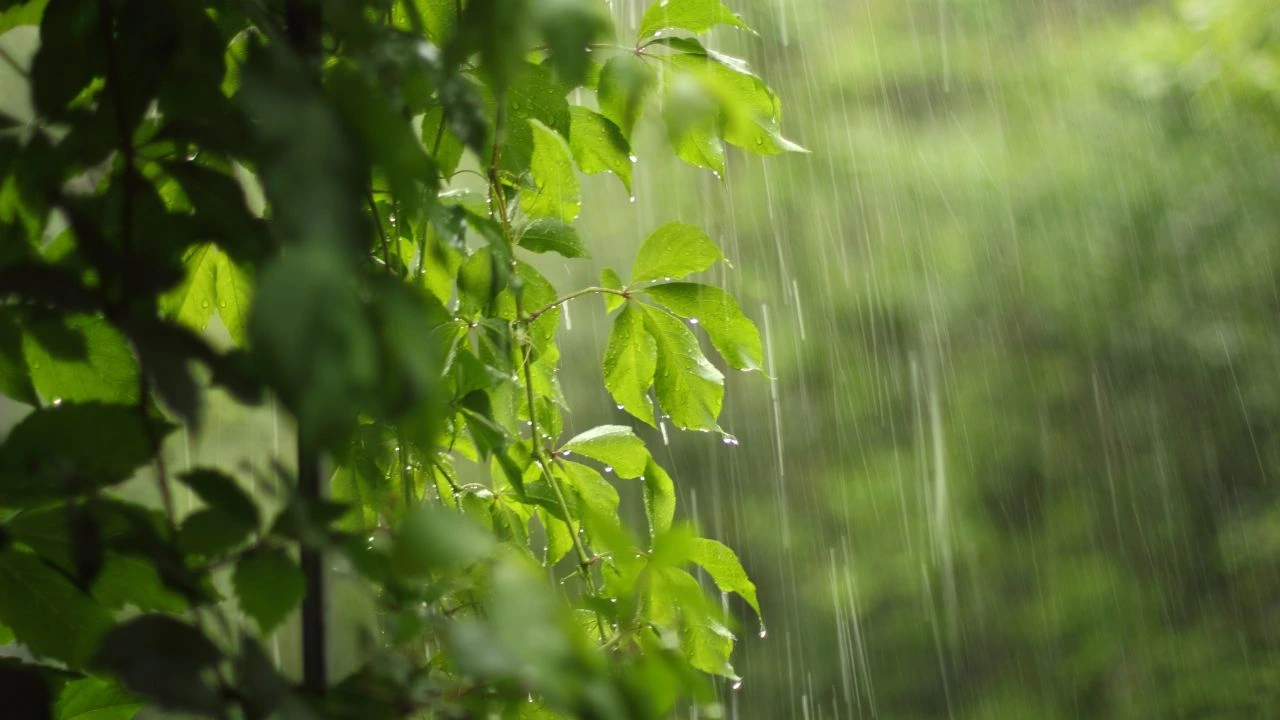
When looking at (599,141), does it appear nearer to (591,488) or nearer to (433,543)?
(591,488)

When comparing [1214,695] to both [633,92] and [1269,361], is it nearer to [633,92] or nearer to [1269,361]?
[1269,361]

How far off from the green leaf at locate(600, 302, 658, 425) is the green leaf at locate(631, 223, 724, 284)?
0.10 feet

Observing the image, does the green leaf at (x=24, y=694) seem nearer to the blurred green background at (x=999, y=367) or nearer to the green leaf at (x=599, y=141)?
the green leaf at (x=599, y=141)

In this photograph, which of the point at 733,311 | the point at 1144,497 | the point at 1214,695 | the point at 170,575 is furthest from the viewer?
the point at 1144,497

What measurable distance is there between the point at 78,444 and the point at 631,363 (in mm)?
389

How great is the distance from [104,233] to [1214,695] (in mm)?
3516

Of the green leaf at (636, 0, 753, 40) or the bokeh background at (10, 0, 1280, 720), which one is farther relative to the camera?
the bokeh background at (10, 0, 1280, 720)

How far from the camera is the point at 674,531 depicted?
11.3 inches

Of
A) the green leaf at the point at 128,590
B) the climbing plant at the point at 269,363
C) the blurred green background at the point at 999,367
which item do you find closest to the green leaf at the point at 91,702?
the climbing plant at the point at 269,363

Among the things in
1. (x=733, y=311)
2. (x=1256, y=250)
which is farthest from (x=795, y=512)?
(x=733, y=311)

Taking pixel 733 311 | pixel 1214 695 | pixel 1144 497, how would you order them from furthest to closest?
pixel 1144 497
pixel 1214 695
pixel 733 311

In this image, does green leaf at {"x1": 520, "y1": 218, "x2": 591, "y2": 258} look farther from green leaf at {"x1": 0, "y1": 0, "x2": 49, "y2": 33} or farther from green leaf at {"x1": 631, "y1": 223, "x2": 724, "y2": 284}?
green leaf at {"x1": 0, "y1": 0, "x2": 49, "y2": 33}

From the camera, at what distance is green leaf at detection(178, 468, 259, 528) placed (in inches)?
10.7

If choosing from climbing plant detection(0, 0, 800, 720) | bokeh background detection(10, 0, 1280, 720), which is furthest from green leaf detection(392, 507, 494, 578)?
bokeh background detection(10, 0, 1280, 720)
